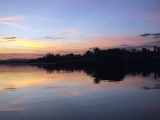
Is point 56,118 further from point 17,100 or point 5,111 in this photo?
point 17,100

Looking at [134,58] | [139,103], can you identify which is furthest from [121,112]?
[134,58]

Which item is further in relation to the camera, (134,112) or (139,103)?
(139,103)

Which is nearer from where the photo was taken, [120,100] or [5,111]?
[5,111]

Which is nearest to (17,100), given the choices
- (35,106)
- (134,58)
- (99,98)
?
(35,106)

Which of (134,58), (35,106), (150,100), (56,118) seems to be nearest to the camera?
(56,118)

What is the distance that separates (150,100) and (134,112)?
125 inches

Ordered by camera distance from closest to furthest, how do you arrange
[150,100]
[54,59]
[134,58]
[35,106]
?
[35,106] < [150,100] < [134,58] < [54,59]

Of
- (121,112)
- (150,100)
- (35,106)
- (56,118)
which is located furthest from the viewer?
(150,100)

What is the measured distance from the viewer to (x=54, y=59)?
124812 millimetres

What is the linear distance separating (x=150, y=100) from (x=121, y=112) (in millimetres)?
3499

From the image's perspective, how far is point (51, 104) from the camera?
12547mm

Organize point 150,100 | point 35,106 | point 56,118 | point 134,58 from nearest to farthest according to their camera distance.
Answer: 1. point 56,118
2. point 35,106
3. point 150,100
4. point 134,58

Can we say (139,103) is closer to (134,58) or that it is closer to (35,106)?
(35,106)

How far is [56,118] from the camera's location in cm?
981
